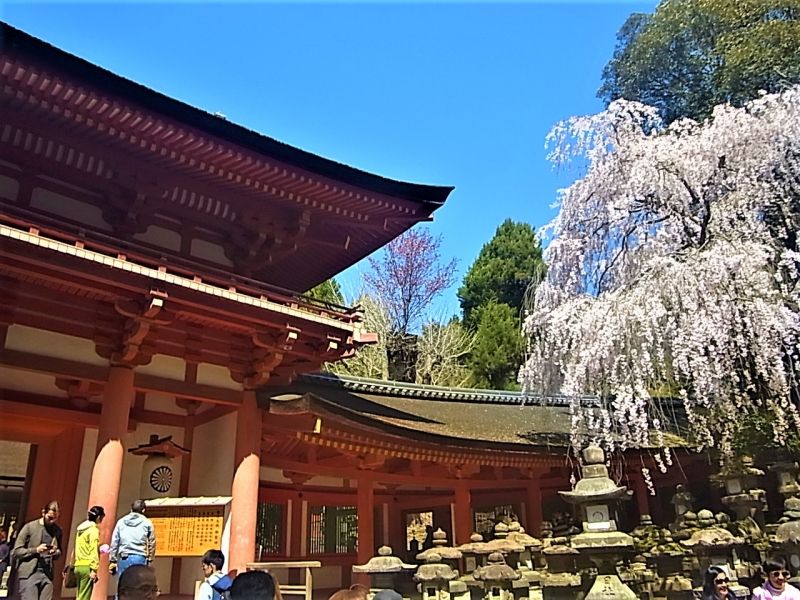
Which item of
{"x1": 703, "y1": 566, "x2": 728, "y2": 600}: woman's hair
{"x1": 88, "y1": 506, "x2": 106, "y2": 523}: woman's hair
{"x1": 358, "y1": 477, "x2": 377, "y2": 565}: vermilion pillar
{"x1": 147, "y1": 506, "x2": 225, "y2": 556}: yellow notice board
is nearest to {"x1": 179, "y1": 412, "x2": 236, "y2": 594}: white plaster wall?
{"x1": 147, "y1": 506, "x2": 225, "y2": 556}: yellow notice board

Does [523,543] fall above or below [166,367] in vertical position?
below

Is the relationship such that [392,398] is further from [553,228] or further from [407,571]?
[407,571]

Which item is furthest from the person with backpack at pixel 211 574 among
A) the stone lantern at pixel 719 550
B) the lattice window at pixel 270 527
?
the stone lantern at pixel 719 550

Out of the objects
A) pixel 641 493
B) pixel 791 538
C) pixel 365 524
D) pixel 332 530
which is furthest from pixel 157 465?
pixel 641 493

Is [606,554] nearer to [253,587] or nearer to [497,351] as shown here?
[253,587]

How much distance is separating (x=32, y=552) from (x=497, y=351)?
28326mm

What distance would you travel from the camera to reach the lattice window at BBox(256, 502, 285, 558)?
12.2 meters

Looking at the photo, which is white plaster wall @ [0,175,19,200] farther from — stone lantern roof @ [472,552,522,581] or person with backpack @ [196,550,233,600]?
stone lantern roof @ [472,552,522,581]

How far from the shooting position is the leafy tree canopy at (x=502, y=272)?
3725cm

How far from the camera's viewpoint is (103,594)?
690 centimetres

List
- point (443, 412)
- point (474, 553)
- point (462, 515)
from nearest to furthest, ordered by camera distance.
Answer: point (474, 553)
point (462, 515)
point (443, 412)

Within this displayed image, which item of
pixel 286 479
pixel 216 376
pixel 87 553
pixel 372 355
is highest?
pixel 372 355

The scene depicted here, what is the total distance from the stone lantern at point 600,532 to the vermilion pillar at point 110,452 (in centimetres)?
538

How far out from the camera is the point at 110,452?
7344mm
